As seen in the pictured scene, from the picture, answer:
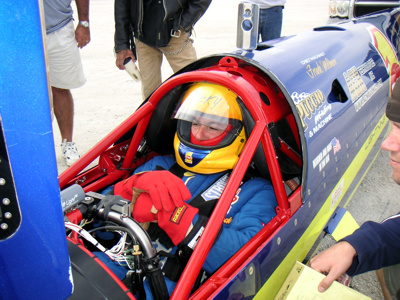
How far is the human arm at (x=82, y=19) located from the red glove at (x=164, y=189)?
232 cm

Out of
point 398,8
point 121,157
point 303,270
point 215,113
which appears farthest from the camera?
point 398,8

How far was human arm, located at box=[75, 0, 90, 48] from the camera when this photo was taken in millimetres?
3494

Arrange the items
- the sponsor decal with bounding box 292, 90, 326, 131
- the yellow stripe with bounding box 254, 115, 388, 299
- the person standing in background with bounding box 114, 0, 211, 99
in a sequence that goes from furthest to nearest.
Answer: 1. the person standing in background with bounding box 114, 0, 211, 99
2. the sponsor decal with bounding box 292, 90, 326, 131
3. the yellow stripe with bounding box 254, 115, 388, 299

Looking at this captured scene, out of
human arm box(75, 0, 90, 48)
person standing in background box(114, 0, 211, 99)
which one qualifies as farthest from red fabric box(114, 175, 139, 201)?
human arm box(75, 0, 90, 48)

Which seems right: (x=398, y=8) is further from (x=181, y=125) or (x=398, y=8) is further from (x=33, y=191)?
(x=33, y=191)

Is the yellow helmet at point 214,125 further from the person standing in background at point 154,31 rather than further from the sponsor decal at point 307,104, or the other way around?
the person standing in background at point 154,31

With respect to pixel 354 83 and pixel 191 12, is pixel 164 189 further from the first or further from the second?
pixel 191 12

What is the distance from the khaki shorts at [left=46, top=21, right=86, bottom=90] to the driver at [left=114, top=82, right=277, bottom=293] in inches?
62.3

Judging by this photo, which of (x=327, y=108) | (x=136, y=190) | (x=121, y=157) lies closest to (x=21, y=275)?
(x=136, y=190)

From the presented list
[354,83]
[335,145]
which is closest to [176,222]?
[335,145]

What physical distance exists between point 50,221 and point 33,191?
101 millimetres

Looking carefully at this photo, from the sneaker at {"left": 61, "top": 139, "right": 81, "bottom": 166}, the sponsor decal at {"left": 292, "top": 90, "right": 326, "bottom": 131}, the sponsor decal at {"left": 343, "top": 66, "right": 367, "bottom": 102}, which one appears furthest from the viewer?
the sneaker at {"left": 61, "top": 139, "right": 81, "bottom": 166}

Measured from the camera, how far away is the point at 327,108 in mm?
2186

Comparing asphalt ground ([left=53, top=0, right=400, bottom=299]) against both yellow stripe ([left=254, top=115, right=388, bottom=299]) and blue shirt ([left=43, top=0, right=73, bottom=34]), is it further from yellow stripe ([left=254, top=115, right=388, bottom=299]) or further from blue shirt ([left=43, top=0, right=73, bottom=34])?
blue shirt ([left=43, top=0, right=73, bottom=34])
